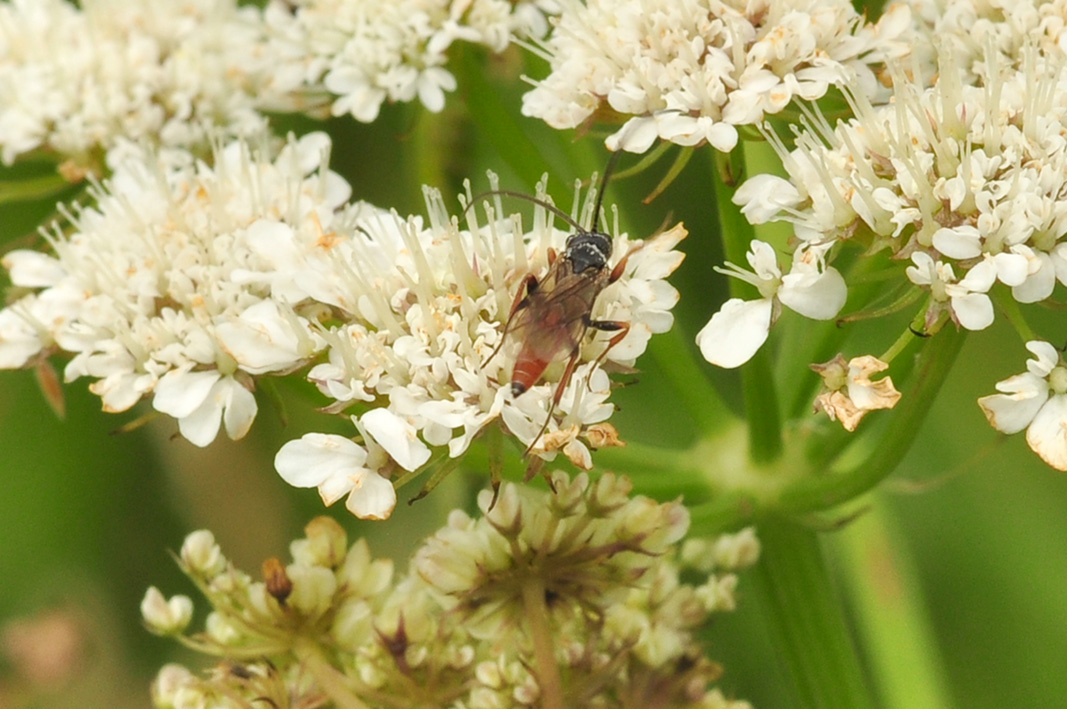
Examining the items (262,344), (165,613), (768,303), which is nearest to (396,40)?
(262,344)

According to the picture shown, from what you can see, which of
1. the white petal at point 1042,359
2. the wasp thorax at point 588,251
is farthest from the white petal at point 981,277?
the wasp thorax at point 588,251

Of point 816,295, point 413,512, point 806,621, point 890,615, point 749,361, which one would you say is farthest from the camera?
point 413,512

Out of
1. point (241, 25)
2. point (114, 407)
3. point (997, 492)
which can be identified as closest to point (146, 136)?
point (241, 25)

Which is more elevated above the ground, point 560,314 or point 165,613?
point 560,314

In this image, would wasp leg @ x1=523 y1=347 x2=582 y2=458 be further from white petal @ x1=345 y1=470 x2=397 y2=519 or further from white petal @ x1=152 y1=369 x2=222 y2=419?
white petal @ x1=152 y1=369 x2=222 y2=419

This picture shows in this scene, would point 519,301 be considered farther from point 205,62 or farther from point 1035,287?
point 205,62

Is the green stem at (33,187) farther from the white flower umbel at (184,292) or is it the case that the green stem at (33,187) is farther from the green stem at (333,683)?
the green stem at (333,683)

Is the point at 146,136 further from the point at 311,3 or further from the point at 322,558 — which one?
the point at 322,558
